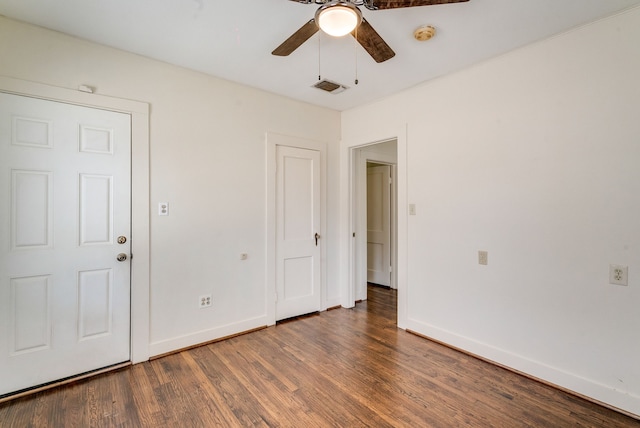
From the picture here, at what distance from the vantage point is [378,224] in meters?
5.20

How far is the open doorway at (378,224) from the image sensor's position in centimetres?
429

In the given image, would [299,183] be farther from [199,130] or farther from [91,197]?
[91,197]

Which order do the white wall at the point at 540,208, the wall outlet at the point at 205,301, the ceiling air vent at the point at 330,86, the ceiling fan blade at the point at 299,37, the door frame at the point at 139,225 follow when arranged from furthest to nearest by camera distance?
the ceiling air vent at the point at 330,86 → the wall outlet at the point at 205,301 → the door frame at the point at 139,225 → the white wall at the point at 540,208 → the ceiling fan blade at the point at 299,37

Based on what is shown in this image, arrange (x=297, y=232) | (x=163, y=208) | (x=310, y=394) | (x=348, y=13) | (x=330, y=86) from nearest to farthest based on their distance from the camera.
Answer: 1. (x=348, y=13)
2. (x=310, y=394)
3. (x=163, y=208)
4. (x=330, y=86)
5. (x=297, y=232)

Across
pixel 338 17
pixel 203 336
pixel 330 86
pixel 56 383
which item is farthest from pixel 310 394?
pixel 330 86

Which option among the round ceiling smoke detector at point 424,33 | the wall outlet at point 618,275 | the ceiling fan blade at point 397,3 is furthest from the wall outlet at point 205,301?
the wall outlet at point 618,275

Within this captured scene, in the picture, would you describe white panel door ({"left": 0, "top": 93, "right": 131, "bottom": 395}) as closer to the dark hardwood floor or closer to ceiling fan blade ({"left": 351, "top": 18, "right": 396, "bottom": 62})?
the dark hardwood floor

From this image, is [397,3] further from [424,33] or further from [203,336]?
[203,336]

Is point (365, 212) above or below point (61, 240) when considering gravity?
above

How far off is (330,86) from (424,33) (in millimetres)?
1197

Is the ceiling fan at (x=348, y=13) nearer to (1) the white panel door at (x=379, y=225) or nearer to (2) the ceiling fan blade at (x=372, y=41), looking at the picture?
(2) the ceiling fan blade at (x=372, y=41)

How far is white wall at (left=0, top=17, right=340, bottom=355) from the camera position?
7.55 feet

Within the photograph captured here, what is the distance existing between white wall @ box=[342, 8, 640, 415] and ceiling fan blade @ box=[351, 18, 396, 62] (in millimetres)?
1242

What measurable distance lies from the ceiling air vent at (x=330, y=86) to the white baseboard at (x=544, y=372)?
8.79 ft
